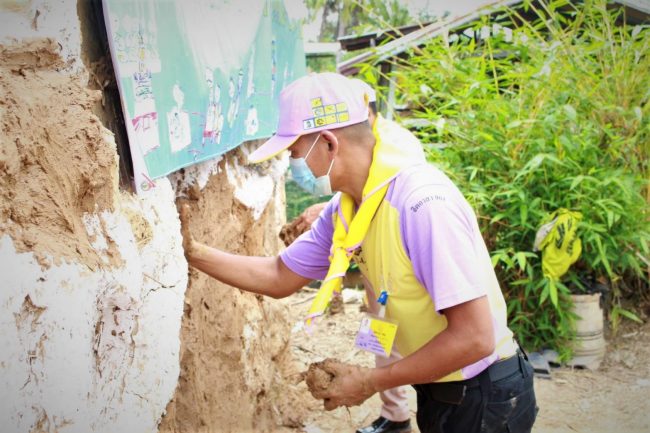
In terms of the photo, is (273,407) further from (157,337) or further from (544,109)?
(544,109)

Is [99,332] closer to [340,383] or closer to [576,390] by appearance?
[340,383]

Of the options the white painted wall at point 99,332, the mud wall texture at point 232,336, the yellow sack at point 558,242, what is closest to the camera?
the white painted wall at point 99,332

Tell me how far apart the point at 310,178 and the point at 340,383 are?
2.28ft

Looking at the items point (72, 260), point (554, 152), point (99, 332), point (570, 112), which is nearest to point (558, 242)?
point (554, 152)

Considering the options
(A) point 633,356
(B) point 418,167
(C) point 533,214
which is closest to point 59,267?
(B) point 418,167

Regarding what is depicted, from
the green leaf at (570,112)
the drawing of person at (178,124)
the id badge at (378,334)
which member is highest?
the drawing of person at (178,124)

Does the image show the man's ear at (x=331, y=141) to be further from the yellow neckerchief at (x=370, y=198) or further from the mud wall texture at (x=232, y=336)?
the mud wall texture at (x=232, y=336)

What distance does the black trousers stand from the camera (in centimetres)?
200

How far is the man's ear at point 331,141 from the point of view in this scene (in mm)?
1957

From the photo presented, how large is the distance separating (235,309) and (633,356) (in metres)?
3.36

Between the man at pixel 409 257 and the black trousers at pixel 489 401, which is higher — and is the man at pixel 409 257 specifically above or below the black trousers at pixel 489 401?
above

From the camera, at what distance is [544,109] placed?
4648mm

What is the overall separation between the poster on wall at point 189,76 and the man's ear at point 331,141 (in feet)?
1.85

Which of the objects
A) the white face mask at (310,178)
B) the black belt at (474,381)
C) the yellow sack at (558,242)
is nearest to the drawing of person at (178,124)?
the white face mask at (310,178)
